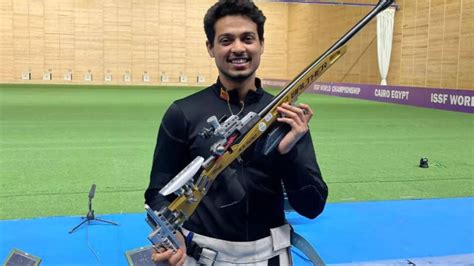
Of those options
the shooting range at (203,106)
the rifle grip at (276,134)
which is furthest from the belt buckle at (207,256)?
the rifle grip at (276,134)

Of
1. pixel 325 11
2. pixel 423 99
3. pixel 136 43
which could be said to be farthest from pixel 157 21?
pixel 423 99

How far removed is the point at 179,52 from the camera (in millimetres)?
24844

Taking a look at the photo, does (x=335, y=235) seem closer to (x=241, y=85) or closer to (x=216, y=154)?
(x=241, y=85)

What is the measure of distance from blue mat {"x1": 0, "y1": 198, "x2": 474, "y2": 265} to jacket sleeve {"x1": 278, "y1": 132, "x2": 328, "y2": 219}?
4.47 feet

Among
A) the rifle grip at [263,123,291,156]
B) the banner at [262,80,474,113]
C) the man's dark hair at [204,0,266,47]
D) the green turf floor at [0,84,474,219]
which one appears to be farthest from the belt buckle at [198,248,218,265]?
the banner at [262,80,474,113]

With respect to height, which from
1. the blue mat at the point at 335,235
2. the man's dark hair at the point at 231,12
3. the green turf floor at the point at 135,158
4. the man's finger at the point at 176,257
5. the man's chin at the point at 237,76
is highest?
the man's dark hair at the point at 231,12

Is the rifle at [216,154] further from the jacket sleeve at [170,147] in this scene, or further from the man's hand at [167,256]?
the jacket sleeve at [170,147]

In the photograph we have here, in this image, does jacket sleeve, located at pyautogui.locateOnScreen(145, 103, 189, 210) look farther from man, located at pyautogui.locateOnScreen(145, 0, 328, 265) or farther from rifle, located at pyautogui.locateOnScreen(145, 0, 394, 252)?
rifle, located at pyautogui.locateOnScreen(145, 0, 394, 252)

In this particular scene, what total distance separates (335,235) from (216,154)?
2.18 metres

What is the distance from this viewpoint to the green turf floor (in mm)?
4318

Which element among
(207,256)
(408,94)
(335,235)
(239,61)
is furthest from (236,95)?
(408,94)

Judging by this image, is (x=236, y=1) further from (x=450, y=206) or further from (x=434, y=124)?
(x=434, y=124)

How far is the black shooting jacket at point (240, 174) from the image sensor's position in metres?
1.69

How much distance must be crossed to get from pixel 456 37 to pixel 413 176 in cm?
1034
